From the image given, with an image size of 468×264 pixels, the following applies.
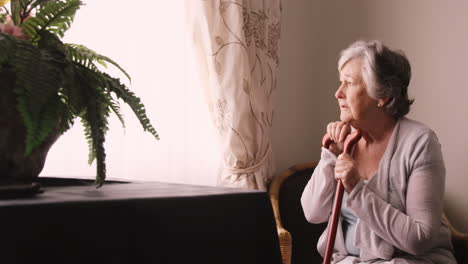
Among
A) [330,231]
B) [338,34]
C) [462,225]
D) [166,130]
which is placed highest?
[338,34]

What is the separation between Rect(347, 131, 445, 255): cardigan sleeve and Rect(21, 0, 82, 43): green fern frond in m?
1.02

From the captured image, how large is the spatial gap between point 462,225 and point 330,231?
0.93m

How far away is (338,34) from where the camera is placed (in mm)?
2811

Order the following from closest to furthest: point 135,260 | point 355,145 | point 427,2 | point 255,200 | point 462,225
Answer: point 135,260 < point 255,200 < point 355,145 < point 462,225 < point 427,2

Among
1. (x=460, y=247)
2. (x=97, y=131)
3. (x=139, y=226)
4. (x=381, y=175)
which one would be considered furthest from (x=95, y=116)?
(x=460, y=247)

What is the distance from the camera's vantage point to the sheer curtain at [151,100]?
A: 5.74 ft

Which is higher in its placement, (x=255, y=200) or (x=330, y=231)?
(x=255, y=200)

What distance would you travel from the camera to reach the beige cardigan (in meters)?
1.54

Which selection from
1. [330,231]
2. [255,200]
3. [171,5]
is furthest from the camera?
[171,5]

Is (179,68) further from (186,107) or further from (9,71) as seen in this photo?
(9,71)

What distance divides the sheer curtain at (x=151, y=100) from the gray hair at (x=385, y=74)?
0.69 m

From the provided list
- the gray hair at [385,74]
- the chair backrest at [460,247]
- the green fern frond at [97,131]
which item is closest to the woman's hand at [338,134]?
the gray hair at [385,74]

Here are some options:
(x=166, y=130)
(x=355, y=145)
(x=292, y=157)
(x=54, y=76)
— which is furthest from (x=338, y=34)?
(x=54, y=76)

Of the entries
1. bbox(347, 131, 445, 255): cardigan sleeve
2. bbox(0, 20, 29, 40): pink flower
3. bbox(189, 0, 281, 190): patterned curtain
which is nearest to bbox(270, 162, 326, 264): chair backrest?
bbox(189, 0, 281, 190): patterned curtain
